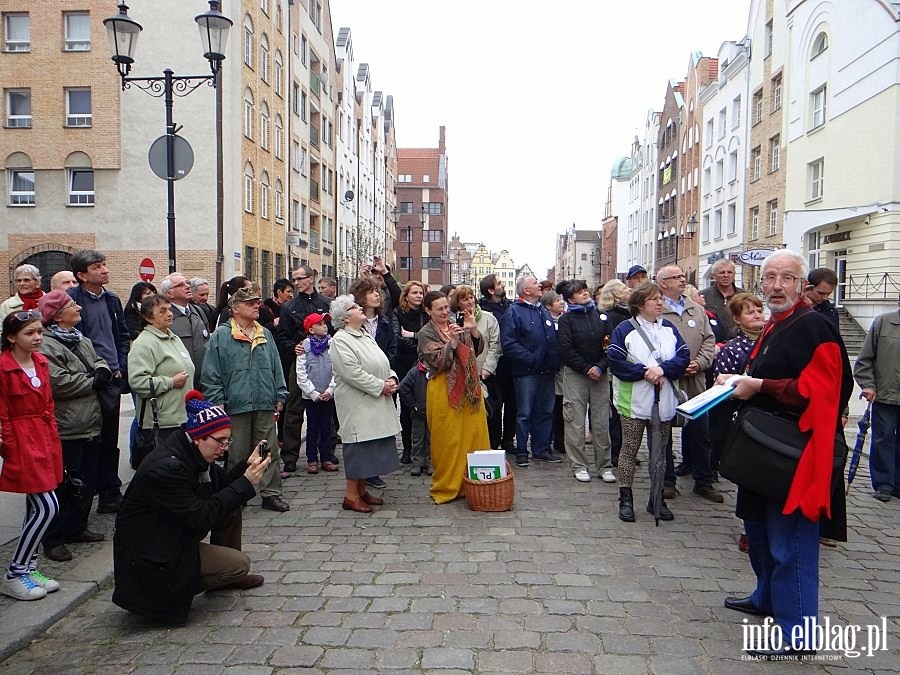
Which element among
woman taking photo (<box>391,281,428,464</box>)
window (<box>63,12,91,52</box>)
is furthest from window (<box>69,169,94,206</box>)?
woman taking photo (<box>391,281,428,464</box>)

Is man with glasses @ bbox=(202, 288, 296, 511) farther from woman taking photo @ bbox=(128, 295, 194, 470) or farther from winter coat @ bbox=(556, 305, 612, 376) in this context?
winter coat @ bbox=(556, 305, 612, 376)

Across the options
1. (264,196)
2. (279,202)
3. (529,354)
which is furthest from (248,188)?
(529,354)

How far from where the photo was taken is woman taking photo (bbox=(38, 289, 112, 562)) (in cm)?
525

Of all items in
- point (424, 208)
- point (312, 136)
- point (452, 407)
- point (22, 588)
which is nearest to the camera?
point (22, 588)

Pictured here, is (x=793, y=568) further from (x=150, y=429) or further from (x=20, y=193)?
(x=20, y=193)

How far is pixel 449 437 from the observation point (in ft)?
22.6

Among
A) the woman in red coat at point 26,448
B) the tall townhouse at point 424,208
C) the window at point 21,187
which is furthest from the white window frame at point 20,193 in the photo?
the tall townhouse at point 424,208

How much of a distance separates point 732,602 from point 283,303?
21.0ft

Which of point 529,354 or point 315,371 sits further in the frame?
point 529,354

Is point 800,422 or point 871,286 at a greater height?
point 871,286

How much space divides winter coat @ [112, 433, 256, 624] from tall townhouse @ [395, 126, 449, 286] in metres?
85.1

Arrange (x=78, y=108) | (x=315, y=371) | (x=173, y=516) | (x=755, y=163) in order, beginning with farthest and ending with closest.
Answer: (x=755, y=163) → (x=78, y=108) → (x=315, y=371) → (x=173, y=516)

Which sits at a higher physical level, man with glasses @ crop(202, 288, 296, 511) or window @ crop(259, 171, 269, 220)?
window @ crop(259, 171, 269, 220)

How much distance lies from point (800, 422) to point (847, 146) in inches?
1084
